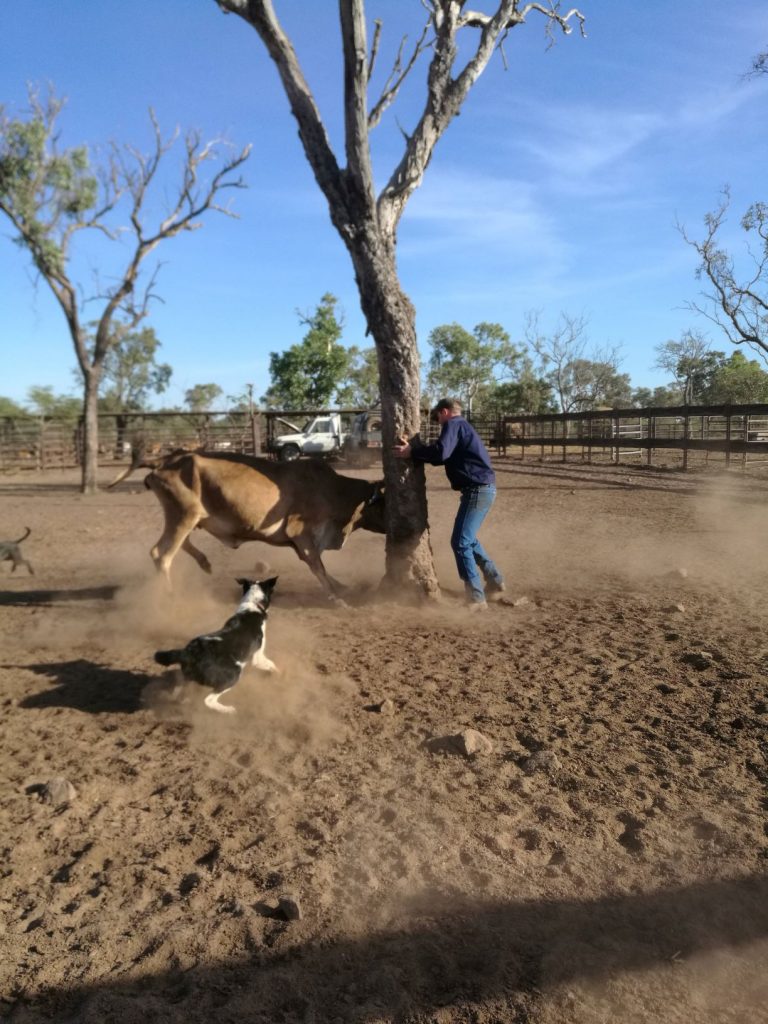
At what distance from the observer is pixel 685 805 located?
366cm

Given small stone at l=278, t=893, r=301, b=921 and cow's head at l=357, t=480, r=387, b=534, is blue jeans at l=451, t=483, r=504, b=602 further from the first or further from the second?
small stone at l=278, t=893, r=301, b=921

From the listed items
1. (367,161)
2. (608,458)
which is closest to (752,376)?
(608,458)

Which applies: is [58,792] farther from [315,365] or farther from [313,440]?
[315,365]

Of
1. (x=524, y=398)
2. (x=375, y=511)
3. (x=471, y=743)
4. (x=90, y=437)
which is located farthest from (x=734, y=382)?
(x=471, y=743)

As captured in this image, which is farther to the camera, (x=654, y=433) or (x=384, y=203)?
(x=654, y=433)

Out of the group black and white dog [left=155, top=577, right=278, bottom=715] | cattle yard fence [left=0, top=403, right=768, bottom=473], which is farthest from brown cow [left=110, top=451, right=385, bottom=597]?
cattle yard fence [left=0, top=403, right=768, bottom=473]

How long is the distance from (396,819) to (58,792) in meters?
1.78

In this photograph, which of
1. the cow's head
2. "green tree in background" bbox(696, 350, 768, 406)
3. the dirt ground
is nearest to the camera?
the dirt ground

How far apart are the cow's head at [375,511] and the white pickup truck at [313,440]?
24383 millimetres

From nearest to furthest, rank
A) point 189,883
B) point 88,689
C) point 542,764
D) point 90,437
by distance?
→ point 189,883
point 542,764
point 88,689
point 90,437

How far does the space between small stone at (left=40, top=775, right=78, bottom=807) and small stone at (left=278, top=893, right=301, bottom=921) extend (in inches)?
58.9

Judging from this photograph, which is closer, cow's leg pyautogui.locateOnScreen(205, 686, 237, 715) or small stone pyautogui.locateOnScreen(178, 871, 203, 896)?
small stone pyautogui.locateOnScreen(178, 871, 203, 896)

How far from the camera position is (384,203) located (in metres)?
7.70

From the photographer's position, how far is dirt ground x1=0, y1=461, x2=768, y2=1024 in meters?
2.57
